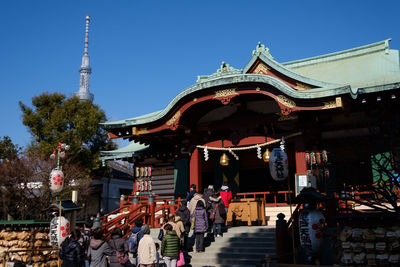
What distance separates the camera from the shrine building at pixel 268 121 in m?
13.9

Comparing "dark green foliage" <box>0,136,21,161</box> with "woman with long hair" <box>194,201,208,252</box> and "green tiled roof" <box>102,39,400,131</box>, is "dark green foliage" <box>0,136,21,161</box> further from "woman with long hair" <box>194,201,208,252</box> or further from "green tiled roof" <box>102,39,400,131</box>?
"woman with long hair" <box>194,201,208,252</box>

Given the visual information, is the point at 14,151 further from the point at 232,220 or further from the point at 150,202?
the point at 232,220

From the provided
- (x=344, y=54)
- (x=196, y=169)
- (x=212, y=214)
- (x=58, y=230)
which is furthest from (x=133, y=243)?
(x=344, y=54)

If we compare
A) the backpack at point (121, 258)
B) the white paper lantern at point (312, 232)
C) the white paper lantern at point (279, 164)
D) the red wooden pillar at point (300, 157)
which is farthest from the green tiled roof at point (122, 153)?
the white paper lantern at point (312, 232)

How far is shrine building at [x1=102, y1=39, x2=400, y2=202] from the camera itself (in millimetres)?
13883

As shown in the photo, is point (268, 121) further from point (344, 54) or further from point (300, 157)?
point (344, 54)

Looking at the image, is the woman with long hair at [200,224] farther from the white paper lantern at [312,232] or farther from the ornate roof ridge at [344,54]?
the ornate roof ridge at [344,54]

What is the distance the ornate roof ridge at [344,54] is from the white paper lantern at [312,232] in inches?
524

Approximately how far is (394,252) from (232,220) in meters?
6.87

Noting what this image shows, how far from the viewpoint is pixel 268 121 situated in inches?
635

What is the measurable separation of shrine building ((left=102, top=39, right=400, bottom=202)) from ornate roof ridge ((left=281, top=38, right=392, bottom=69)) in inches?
2.1

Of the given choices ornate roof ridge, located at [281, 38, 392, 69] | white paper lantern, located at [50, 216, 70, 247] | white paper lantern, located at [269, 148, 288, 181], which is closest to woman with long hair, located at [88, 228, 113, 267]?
white paper lantern, located at [50, 216, 70, 247]

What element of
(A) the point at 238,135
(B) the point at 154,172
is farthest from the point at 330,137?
(B) the point at 154,172

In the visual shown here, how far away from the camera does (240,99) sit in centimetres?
1630
